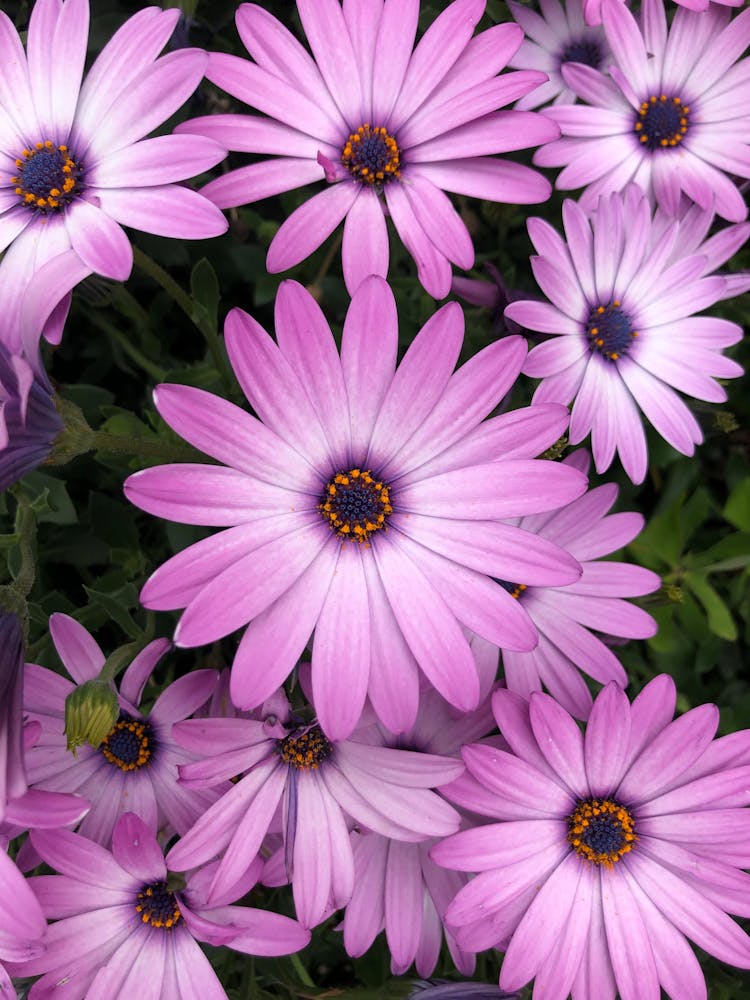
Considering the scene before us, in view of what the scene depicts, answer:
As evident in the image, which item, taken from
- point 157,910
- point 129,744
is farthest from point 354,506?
point 157,910

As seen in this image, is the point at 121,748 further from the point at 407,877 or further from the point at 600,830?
the point at 600,830

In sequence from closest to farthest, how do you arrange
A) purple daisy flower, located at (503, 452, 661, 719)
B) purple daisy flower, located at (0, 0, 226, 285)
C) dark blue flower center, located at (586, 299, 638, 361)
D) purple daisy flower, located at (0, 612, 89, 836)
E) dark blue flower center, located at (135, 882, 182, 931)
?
purple daisy flower, located at (0, 612, 89, 836) → purple daisy flower, located at (0, 0, 226, 285) → dark blue flower center, located at (135, 882, 182, 931) → purple daisy flower, located at (503, 452, 661, 719) → dark blue flower center, located at (586, 299, 638, 361)

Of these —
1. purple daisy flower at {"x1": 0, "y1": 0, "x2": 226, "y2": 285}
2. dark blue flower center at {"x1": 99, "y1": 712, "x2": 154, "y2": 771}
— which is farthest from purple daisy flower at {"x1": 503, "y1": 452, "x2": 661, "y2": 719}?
purple daisy flower at {"x1": 0, "y1": 0, "x2": 226, "y2": 285}

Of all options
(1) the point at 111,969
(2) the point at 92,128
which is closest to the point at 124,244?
(2) the point at 92,128

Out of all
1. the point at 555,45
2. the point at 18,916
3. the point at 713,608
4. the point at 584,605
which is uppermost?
the point at 555,45

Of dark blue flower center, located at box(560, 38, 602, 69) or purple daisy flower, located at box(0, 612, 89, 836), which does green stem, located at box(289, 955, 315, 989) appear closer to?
purple daisy flower, located at box(0, 612, 89, 836)
